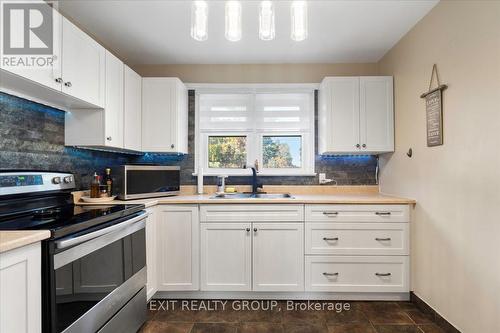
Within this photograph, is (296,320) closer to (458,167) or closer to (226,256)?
(226,256)

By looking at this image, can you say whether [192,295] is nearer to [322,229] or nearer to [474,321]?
[322,229]

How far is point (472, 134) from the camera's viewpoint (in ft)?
5.46

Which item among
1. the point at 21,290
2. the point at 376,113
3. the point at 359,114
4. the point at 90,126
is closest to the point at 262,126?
the point at 359,114

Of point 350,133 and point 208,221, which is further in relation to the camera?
point 350,133

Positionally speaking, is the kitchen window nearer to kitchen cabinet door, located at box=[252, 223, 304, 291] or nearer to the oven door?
kitchen cabinet door, located at box=[252, 223, 304, 291]

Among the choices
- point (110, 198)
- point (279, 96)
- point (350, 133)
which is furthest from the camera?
point (279, 96)

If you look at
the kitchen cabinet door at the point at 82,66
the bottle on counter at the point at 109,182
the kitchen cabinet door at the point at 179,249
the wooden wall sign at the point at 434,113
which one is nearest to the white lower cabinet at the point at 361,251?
the wooden wall sign at the point at 434,113

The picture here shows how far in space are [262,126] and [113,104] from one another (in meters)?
1.56

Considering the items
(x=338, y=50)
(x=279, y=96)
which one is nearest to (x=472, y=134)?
(x=338, y=50)

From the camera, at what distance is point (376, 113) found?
2695 mm

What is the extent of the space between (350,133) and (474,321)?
1.73 metres

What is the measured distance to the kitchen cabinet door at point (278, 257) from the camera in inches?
91.8
